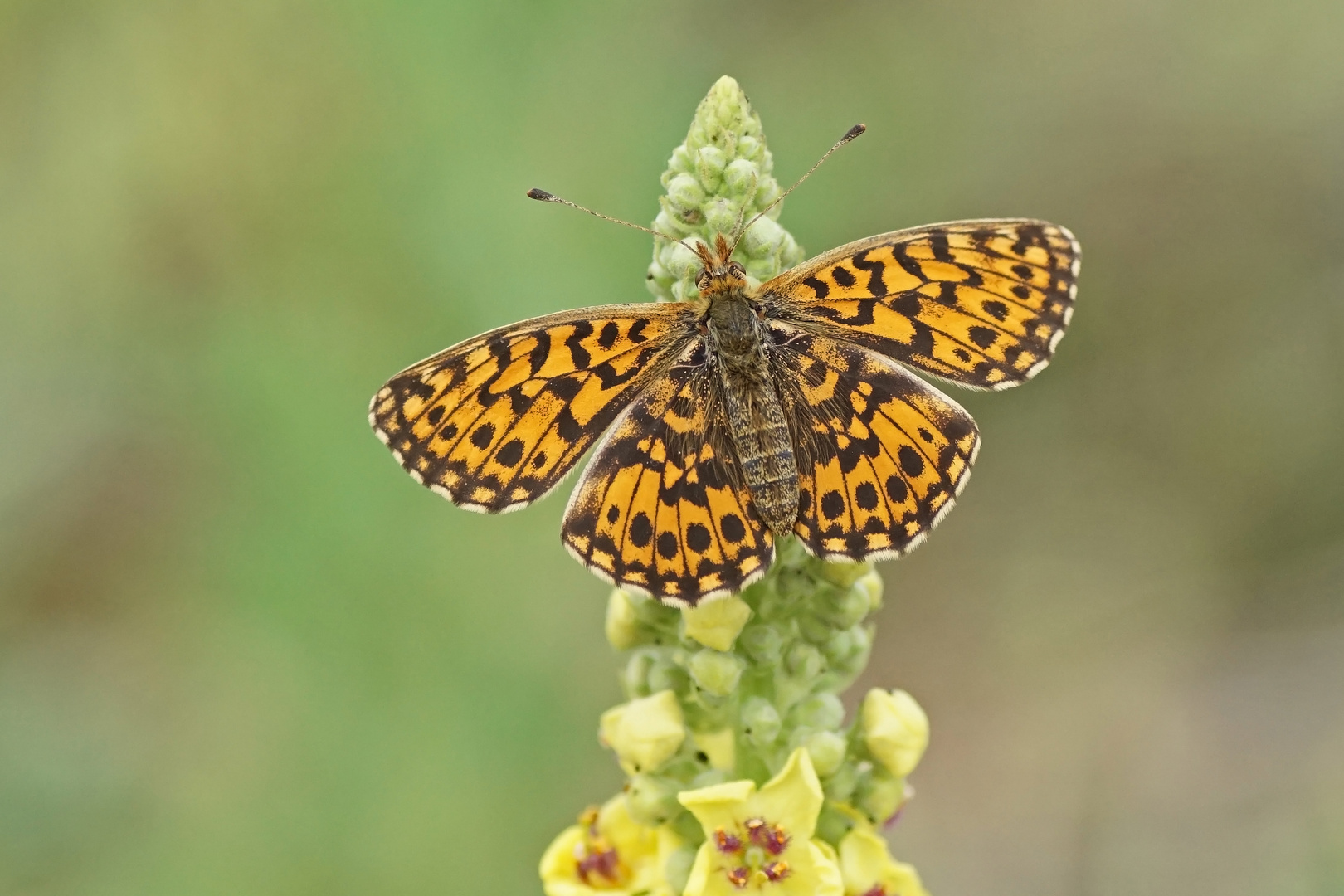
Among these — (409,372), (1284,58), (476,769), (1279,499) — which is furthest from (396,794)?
(1284,58)

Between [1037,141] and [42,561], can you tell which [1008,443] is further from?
[42,561]

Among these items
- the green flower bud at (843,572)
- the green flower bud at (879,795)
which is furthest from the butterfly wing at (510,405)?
the green flower bud at (879,795)

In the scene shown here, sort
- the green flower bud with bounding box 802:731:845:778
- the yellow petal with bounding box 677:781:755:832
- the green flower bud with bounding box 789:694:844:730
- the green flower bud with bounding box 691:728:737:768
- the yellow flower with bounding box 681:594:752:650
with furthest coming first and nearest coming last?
the green flower bud with bounding box 691:728:737:768, the green flower bud with bounding box 789:694:844:730, the green flower bud with bounding box 802:731:845:778, the yellow flower with bounding box 681:594:752:650, the yellow petal with bounding box 677:781:755:832

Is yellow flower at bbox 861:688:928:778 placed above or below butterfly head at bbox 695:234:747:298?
below

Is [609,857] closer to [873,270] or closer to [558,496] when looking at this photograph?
[873,270]

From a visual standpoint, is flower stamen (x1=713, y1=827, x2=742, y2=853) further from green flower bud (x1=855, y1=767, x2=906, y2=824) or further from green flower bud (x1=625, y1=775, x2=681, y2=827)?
green flower bud (x1=855, y1=767, x2=906, y2=824)

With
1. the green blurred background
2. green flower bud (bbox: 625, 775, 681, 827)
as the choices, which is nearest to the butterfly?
green flower bud (bbox: 625, 775, 681, 827)

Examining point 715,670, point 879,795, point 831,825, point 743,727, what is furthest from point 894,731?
point 715,670
